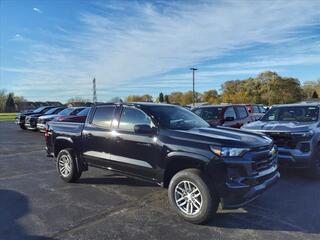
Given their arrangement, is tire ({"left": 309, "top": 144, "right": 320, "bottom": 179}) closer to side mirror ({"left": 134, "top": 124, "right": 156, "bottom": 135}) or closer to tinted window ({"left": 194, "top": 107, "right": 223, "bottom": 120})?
→ side mirror ({"left": 134, "top": 124, "right": 156, "bottom": 135})

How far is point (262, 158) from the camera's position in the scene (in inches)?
193

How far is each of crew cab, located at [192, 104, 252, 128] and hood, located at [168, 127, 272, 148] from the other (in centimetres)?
609

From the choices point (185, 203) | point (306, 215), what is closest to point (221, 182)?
point (185, 203)

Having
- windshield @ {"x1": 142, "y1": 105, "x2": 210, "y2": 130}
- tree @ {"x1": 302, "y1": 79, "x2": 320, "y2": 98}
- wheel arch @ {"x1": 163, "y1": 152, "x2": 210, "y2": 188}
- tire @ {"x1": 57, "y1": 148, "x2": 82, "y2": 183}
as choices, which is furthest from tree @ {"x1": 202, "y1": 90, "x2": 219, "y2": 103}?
wheel arch @ {"x1": 163, "y1": 152, "x2": 210, "y2": 188}

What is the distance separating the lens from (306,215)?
5.04 meters

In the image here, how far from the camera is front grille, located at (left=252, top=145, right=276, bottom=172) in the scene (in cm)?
474

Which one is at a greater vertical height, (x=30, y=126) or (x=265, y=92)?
(x=265, y=92)

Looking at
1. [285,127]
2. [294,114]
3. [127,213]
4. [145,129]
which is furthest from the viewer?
[294,114]

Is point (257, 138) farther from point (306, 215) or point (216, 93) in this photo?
point (216, 93)

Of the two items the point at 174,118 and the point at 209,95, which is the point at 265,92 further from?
the point at 174,118

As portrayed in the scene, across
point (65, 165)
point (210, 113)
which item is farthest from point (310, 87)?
point (65, 165)

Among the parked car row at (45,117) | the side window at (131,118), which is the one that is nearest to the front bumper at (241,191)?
the side window at (131,118)

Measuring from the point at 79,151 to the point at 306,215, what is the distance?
14.9 feet

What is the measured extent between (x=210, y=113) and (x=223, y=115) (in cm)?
52
